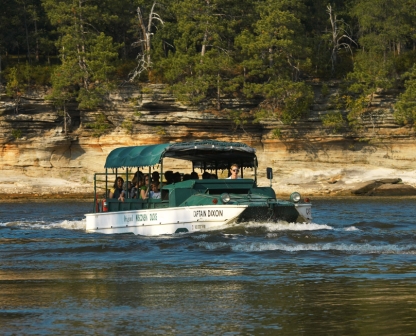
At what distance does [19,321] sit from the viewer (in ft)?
33.0

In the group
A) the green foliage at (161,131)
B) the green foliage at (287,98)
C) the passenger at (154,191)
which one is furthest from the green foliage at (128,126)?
the passenger at (154,191)

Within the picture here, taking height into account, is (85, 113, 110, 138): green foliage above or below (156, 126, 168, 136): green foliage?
above

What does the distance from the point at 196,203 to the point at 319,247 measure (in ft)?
15.2

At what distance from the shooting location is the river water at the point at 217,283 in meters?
9.79

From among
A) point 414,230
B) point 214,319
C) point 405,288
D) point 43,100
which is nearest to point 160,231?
point 414,230

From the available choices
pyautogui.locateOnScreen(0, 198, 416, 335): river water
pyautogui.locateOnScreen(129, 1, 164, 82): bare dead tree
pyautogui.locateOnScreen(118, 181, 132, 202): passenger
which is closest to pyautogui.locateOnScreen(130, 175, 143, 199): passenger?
pyautogui.locateOnScreen(118, 181, 132, 202): passenger

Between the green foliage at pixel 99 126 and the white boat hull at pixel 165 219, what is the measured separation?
35090 millimetres

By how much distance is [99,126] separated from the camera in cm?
6041

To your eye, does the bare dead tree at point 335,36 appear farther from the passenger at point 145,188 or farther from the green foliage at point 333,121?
the passenger at point 145,188

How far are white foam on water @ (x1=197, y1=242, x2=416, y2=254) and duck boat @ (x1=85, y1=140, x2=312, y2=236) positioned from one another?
246cm

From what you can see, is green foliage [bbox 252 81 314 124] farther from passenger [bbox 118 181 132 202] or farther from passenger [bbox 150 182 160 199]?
passenger [bbox 150 182 160 199]

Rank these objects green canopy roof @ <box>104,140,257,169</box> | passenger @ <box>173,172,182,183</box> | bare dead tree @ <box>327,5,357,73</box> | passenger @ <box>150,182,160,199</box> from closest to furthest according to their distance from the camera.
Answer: green canopy roof @ <box>104,140,257,169</box> < passenger @ <box>150,182,160,199</box> < passenger @ <box>173,172,182,183</box> < bare dead tree @ <box>327,5,357,73</box>

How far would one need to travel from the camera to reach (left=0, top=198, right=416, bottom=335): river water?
9.79m

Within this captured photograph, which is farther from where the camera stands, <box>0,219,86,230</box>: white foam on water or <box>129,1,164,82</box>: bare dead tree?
<box>129,1,164,82</box>: bare dead tree
